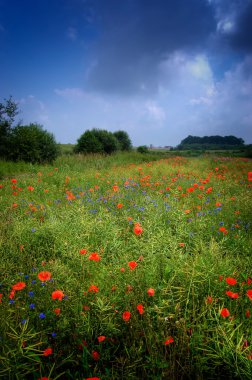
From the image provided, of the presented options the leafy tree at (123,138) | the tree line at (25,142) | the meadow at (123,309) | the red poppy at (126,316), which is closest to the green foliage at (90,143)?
the tree line at (25,142)

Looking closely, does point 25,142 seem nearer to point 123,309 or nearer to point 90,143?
point 90,143

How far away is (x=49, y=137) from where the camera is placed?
51.9ft

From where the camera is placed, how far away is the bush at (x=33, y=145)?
14.5 m

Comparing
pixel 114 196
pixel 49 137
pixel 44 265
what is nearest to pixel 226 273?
pixel 44 265

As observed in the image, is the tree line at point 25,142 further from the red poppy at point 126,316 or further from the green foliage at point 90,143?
the red poppy at point 126,316

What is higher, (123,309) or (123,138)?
(123,138)

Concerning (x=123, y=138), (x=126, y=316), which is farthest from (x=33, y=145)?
(x=123, y=138)

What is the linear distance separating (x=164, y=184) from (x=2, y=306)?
237 inches

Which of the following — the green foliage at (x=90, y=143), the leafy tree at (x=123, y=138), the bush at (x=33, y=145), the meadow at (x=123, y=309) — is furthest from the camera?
the leafy tree at (x=123, y=138)

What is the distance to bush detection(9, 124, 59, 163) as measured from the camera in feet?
47.6

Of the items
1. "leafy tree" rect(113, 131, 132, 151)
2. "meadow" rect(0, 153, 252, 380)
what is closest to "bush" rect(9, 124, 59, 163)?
"meadow" rect(0, 153, 252, 380)

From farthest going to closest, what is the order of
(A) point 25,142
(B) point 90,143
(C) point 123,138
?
(C) point 123,138 → (B) point 90,143 → (A) point 25,142

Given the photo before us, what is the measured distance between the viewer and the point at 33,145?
14.7 meters

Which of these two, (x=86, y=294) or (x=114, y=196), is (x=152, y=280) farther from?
(x=114, y=196)
